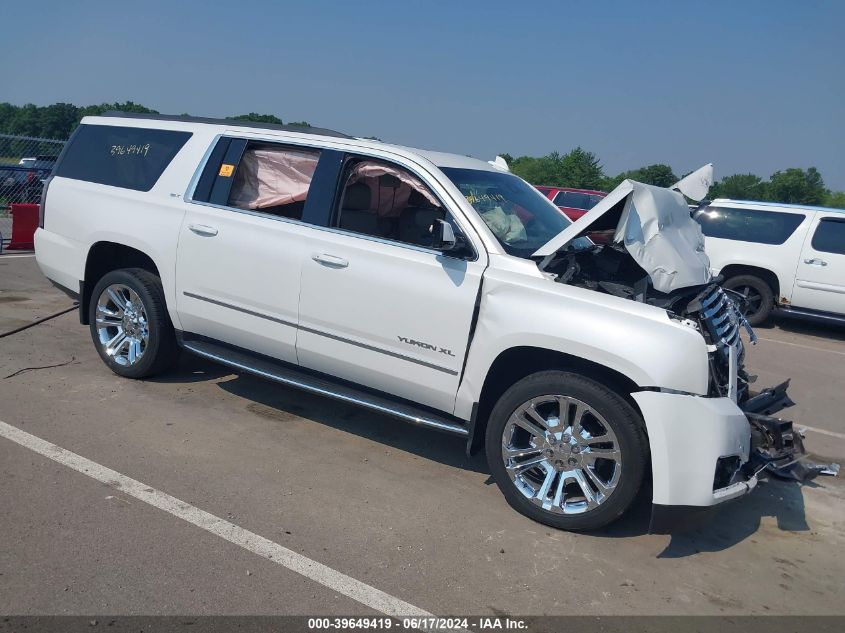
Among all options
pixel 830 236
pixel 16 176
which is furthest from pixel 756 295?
pixel 16 176

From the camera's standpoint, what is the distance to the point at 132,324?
5.86 m

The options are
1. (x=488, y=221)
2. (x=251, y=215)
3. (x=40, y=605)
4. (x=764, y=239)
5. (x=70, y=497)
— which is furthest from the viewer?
(x=764, y=239)

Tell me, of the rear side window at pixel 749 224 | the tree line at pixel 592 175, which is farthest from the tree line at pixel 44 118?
the rear side window at pixel 749 224

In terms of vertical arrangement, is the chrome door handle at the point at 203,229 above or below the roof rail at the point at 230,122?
below

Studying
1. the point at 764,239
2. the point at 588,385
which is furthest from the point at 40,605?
the point at 764,239

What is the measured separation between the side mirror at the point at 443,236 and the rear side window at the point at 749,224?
8.02 m

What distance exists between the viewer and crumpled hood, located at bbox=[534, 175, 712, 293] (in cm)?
425

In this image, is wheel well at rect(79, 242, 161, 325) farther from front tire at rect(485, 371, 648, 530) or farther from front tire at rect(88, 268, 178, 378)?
front tire at rect(485, 371, 648, 530)

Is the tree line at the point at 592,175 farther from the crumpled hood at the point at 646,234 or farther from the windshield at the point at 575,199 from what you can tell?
the crumpled hood at the point at 646,234

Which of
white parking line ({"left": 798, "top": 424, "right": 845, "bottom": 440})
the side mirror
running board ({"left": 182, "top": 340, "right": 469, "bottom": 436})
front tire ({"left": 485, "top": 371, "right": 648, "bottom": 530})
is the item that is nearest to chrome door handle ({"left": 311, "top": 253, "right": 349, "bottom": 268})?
the side mirror

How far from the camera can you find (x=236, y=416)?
543 centimetres

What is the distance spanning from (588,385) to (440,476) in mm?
1271

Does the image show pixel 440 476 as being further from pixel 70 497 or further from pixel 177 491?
pixel 70 497

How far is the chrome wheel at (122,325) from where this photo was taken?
579 cm
